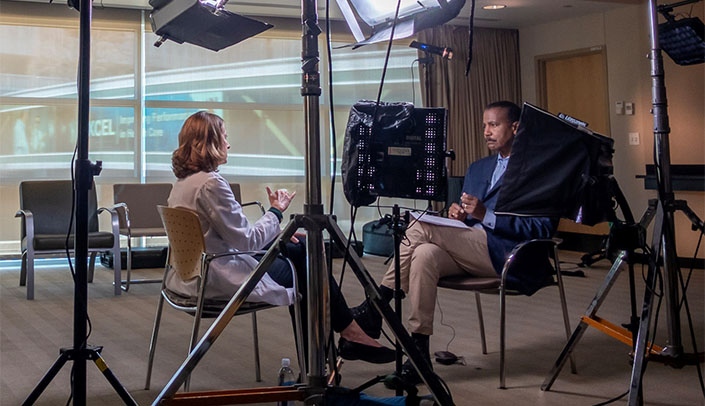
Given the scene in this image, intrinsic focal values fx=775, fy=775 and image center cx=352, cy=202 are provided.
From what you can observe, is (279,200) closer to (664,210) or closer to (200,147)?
(200,147)

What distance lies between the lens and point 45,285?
240 inches

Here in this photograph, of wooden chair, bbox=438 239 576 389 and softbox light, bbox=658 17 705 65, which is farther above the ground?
softbox light, bbox=658 17 705 65

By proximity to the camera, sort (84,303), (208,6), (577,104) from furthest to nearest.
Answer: (577,104) < (84,303) < (208,6)

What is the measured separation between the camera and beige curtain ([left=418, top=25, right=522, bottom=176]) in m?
8.46

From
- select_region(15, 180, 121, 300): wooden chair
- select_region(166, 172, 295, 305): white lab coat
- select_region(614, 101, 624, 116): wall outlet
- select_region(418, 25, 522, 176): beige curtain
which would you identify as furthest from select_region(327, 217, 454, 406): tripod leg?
select_region(418, 25, 522, 176): beige curtain

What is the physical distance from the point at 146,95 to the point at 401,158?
5833 mm

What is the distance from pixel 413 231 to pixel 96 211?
3485 millimetres

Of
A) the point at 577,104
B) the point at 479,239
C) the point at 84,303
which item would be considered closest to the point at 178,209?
the point at 84,303

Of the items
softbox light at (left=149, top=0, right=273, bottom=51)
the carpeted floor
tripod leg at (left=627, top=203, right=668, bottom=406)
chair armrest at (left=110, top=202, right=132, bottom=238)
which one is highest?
softbox light at (left=149, top=0, right=273, bottom=51)

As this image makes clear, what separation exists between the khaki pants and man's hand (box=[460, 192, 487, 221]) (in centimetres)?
6

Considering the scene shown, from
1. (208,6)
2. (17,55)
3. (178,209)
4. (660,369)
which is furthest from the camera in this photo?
(17,55)

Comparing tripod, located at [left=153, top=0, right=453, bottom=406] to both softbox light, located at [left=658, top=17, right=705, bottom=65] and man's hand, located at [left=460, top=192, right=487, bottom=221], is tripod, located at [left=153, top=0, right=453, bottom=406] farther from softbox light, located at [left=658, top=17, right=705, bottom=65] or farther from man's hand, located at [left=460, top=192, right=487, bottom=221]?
softbox light, located at [left=658, top=17, right=705, bottom=65]

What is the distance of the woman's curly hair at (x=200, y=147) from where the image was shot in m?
2.88

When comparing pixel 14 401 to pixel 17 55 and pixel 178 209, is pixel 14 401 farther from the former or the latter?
pixel 17 55
